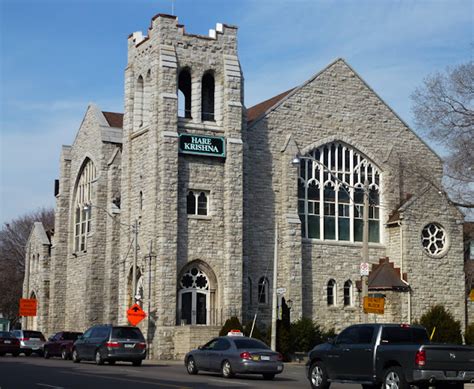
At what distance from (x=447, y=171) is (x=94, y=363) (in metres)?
16.5

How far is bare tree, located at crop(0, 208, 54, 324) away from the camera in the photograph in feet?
277

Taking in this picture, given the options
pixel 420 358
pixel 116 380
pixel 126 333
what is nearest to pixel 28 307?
pixel 126 333

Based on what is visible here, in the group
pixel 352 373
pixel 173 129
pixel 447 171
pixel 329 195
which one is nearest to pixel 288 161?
pixel 329 195

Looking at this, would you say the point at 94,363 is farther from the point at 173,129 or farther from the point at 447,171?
the point at 447,171

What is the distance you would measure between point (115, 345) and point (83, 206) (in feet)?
78.1

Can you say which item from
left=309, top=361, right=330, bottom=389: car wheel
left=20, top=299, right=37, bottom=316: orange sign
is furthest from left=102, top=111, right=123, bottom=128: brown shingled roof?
left=309, top=361, right=330, bottom=389: car wheel

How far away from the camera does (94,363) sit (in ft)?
114

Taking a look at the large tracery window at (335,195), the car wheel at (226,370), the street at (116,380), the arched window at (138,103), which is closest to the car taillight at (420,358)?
the street at (116,380)

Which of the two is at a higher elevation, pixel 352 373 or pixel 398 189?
pixel 398 189

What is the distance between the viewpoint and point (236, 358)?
26375 millimetres

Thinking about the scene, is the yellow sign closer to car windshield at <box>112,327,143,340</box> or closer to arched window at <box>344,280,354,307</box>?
car windshield at <box>112,327,143,340</box>

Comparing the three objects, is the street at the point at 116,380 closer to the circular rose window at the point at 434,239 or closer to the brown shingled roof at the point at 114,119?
the circular rose window at the point at 434,239

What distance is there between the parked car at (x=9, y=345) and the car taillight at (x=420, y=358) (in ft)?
92.5

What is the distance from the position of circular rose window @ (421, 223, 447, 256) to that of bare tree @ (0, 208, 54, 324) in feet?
152
